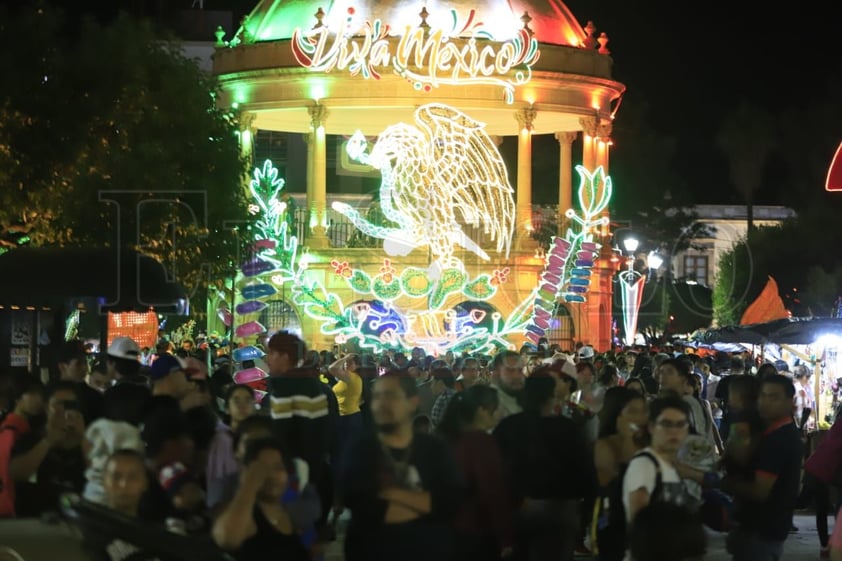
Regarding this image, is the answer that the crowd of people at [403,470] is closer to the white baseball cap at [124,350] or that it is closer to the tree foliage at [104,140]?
the white baseball cap at [124,350]

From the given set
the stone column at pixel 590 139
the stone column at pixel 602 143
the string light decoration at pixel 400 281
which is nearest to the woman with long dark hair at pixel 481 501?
the string light decoration at pixel 400 281

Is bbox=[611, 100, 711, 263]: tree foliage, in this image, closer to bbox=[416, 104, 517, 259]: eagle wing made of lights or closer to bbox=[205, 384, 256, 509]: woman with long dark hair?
bbox=[416, 104, 517, 259]: eagle wing made of lights

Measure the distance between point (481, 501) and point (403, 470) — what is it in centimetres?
107


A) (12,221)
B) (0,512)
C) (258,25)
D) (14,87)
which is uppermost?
(258,25)

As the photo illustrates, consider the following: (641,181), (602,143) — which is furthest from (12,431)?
(641,181)

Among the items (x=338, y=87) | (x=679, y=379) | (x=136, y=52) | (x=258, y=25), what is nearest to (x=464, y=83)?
(x=338, y=87)

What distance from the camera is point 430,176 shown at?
39500 mm

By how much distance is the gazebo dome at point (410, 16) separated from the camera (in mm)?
48219

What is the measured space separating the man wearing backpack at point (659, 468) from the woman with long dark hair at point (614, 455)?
122 cm

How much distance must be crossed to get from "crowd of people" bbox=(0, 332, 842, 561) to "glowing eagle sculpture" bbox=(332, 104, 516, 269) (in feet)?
80.2

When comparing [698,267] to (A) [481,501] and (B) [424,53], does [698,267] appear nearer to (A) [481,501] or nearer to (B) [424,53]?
(B) [424,53]

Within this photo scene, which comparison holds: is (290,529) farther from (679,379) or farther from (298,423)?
(679,379)

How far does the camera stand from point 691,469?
979 centimetres

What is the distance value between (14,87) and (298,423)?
20441 mm
